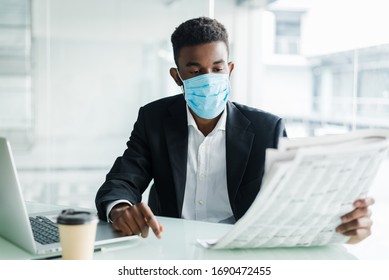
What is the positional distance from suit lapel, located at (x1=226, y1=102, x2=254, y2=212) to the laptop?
563mm

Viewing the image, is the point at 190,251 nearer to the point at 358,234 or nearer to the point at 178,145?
the point at 358,234

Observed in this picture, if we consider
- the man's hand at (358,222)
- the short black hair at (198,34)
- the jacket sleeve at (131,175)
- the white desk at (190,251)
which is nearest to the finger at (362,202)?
the man's hand at (358,222)

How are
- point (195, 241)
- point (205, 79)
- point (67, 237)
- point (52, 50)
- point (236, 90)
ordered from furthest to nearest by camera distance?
point (236, 90)
point (52, 50)
point (205, 79)
point (195, 241)
point (67, 237)

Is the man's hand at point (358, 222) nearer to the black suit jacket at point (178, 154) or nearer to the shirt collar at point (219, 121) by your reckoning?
the black suit jacket at point (178, 154)

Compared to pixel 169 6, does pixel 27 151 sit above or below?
below

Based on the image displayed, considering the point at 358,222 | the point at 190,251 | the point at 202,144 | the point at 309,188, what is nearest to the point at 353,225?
the point at 358,222

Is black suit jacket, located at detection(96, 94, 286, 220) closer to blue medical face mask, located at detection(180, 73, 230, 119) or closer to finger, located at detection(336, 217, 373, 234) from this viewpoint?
blue medical face mask, located at detection(180, 73, 230, 119)

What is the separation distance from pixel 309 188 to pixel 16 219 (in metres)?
0.67

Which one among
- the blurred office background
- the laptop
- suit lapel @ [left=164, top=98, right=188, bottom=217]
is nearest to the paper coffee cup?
the laptop

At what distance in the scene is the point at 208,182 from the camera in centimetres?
175

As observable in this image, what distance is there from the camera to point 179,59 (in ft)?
5.80

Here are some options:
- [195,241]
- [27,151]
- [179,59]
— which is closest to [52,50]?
[27,151]

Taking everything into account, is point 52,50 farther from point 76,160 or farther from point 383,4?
point 383,4

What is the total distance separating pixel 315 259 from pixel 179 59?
36.5 inches
